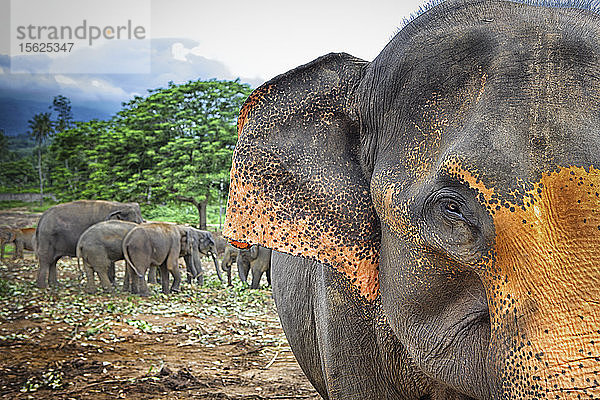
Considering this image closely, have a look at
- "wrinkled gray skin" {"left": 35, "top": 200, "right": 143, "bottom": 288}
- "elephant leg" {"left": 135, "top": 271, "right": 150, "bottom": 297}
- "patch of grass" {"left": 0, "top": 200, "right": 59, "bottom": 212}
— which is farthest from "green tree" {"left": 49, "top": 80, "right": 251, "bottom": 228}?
"elephant leg" {"left": 135, "top": 271, "right": 150, "bottom": 297}

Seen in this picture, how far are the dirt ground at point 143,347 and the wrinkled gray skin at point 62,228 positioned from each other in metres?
0.85

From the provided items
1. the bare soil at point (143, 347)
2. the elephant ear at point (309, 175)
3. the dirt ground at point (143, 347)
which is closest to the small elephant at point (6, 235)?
the bare soil at point (143, 347)

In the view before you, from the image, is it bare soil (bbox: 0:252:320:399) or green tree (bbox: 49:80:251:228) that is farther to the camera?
green tree (bbox: 49:80:251:228)

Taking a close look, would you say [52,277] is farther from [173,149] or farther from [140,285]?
[173,149]

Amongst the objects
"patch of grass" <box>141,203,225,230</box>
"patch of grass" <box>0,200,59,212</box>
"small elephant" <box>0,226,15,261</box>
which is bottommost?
"patch of grass" <box>0,200,59,212</box>

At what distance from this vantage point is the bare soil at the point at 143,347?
183 inches

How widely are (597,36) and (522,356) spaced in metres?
0.72

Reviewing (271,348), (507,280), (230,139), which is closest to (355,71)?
(507,280)

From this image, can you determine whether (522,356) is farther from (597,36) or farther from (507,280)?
(597,36)

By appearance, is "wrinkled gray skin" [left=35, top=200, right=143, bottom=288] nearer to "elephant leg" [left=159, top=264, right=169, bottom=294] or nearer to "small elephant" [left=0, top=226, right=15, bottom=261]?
"elephant leg" [left=159, top=264, right=169, bottom=294]

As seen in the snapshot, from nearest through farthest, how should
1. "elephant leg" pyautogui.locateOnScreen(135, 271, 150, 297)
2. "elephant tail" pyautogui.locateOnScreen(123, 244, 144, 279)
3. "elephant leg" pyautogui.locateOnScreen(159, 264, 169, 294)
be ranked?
1. "elephant tail" pyautogui.locateOnScreen(123, 244, 144, 279)
2. "elephant leg" pyautogui.locateOnScreen(135, 271, 150, 297)
3. "elephant leg" pyautogui.locateOnScreen(159, 264, 169, 294)

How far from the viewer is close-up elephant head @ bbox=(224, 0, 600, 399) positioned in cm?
110

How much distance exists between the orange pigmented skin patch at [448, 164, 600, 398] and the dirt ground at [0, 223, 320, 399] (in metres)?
3.57

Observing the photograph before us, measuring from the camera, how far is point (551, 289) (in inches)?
42.8
